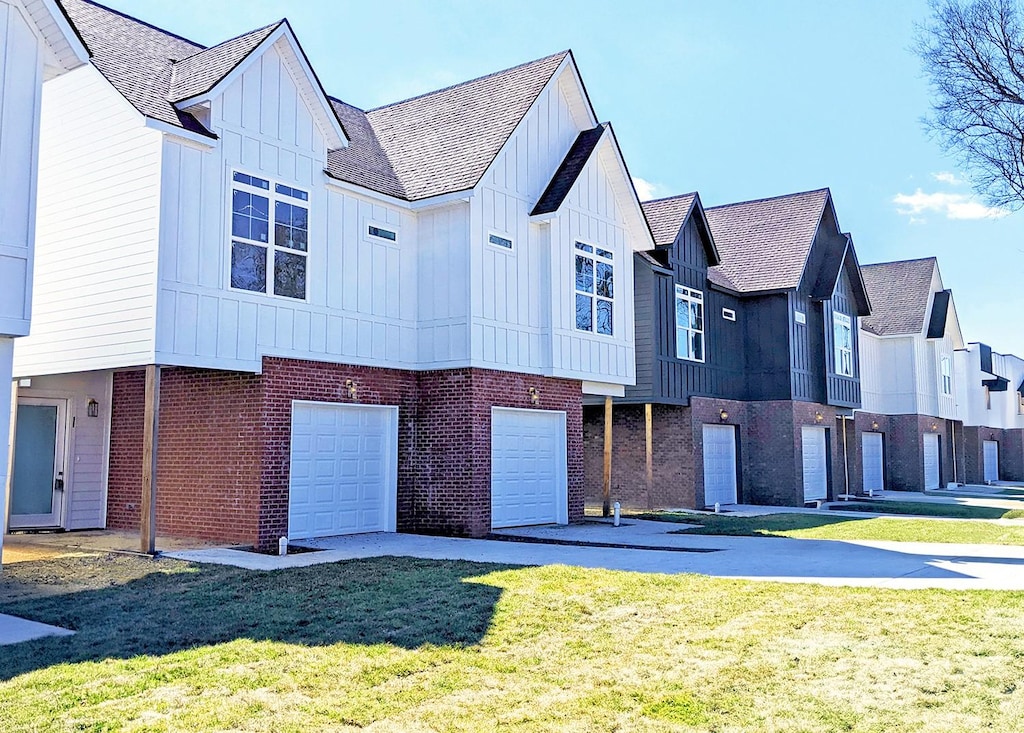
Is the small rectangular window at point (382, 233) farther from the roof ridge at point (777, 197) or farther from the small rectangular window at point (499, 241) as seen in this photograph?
the roof ridge at point (777, 197)

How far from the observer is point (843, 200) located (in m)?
29.3

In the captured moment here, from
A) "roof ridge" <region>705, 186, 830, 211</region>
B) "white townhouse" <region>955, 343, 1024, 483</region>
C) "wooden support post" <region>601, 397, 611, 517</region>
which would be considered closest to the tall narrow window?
"white townhouse" <region>955, 343, 1024, 483</region>

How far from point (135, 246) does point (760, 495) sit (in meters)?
18.4

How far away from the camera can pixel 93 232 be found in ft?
45.3

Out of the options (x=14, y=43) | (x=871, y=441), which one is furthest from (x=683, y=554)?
(x=871, y=441)

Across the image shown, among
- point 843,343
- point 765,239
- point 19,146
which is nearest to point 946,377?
point 843,343

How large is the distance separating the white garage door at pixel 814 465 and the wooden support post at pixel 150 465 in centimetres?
1875

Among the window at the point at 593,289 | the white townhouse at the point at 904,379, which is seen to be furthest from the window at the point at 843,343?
the window at the point at 593,289

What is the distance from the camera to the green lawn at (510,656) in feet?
18.5

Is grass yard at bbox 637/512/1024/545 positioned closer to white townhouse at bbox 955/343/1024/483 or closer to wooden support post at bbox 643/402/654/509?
Answer: wooden support post at bbox 643/402/654/509

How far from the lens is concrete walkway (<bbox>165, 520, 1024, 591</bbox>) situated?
1101 cm

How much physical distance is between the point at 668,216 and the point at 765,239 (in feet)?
16.9

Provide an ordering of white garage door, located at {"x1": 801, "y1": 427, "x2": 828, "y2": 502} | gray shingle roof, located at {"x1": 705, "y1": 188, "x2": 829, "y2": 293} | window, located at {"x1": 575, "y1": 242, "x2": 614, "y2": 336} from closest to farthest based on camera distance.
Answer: window, located at {"x1": 575, "y1": 242, "x2": 614, "y2": 336}, gray shingle roof, located at {"x1": 705, "y1": 188, "x2": 829, "y2": 293}, white garage door, located at {"x1": 801, "y1": 427, "x2": 828, "y2": 502}

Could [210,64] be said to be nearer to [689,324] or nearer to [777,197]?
[689,324]
